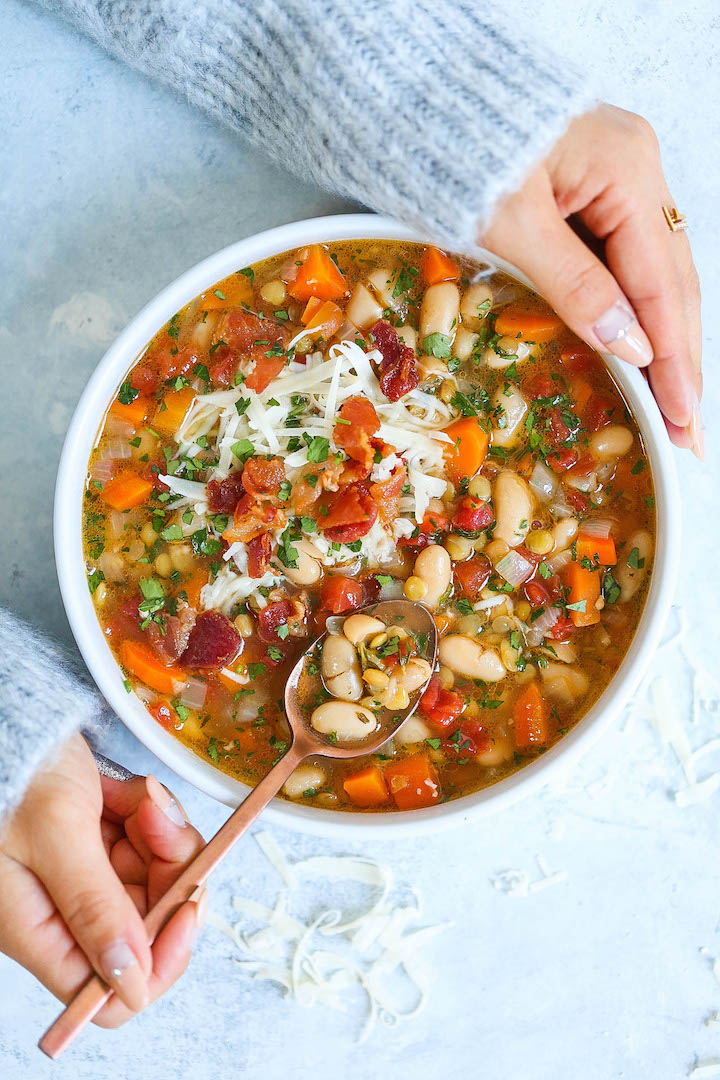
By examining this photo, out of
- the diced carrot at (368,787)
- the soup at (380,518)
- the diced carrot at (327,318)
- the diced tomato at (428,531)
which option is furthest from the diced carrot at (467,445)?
the diced carrot at (368,787)

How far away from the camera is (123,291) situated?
2070mm

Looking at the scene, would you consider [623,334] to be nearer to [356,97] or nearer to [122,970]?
[356,97]

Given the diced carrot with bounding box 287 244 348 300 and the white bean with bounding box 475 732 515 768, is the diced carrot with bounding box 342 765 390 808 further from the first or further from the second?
the diced carrot with bounding box 287 244 348 300

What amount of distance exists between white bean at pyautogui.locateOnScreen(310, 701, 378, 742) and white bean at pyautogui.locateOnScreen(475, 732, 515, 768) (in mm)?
245

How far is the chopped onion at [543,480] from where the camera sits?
1.91 meters

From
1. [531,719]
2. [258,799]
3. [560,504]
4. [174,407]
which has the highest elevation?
[560,504]

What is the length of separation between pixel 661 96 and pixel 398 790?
167 centimetres

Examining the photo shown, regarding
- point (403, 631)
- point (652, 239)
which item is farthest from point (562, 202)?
point (403, 631)

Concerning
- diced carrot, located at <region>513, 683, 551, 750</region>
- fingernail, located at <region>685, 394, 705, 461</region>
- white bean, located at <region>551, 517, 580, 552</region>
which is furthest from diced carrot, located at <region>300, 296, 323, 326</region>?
diced carrot, located at <region>513, 683, 551, 750</region>

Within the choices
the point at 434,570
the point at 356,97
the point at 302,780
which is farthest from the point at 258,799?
the point at 356,97

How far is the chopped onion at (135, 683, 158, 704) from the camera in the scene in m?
1.92

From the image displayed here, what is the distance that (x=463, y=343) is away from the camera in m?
1.88

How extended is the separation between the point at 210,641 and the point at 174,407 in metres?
0.49

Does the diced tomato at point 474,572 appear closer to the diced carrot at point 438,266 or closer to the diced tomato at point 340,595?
the diced tomato at point 340,595
